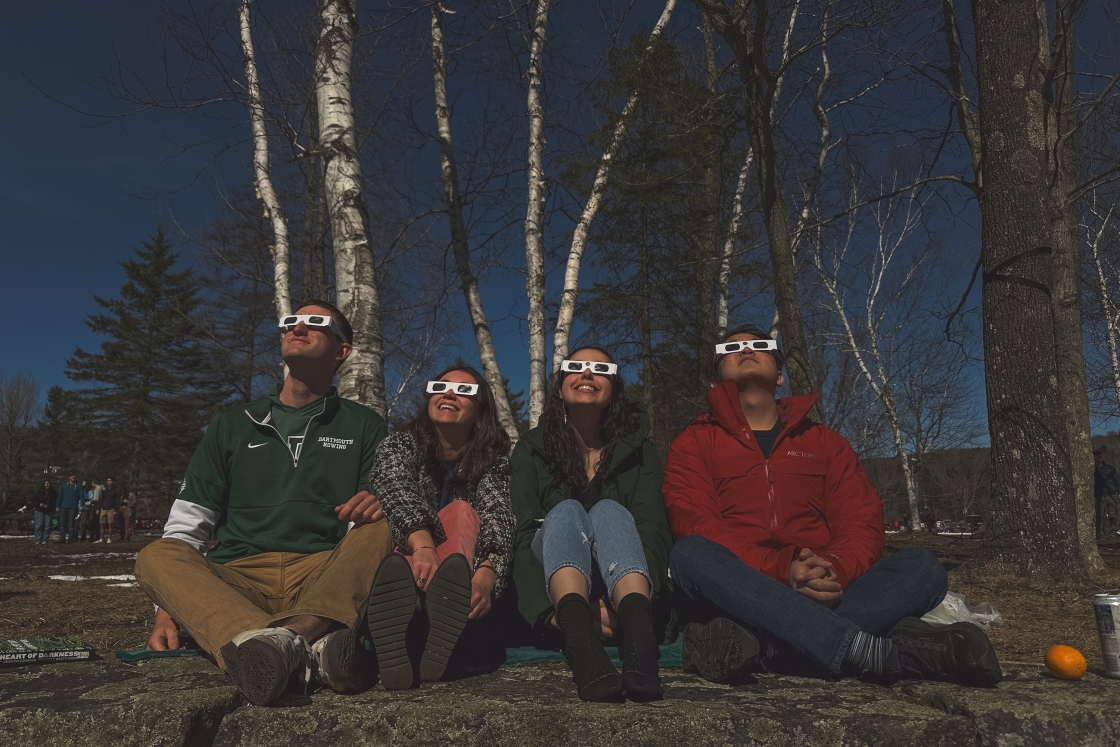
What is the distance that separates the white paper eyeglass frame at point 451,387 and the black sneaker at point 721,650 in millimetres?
1321

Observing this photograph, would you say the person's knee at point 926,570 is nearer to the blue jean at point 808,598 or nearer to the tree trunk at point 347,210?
the blue jean at point 808,598

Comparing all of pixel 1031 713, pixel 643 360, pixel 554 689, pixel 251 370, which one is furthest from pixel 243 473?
pixel 251 370

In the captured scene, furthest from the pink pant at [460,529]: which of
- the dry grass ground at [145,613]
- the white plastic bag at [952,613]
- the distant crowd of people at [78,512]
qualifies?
the distant crowd of people at [78,512]

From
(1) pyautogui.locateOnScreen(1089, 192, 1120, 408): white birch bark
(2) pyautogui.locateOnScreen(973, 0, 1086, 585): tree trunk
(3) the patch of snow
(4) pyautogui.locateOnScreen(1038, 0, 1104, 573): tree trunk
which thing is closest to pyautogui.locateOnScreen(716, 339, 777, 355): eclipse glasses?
(2) pyautogui.locateOnScreen(973, 0, 1086, 585): tree trunk

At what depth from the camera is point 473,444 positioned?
2.89 m

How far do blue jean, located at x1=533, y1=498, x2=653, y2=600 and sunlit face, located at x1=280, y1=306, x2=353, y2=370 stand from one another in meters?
1.34

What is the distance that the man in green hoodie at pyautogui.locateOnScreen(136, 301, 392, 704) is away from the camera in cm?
213

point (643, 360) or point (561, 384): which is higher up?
point (643, 360)

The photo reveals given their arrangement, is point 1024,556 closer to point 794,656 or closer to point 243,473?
point 794,656

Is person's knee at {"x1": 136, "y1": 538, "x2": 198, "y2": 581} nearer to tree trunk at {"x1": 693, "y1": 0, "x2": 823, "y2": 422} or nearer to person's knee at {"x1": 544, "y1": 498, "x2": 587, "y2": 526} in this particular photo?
person's knee at {"x1": 544, "y1": 498, "x2": 587, "y2": 526}

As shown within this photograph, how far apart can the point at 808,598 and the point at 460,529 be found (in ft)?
4.17

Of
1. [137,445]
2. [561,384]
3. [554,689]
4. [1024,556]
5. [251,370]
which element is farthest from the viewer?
[137,445]

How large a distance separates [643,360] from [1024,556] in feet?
31.2

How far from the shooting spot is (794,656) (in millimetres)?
2309
